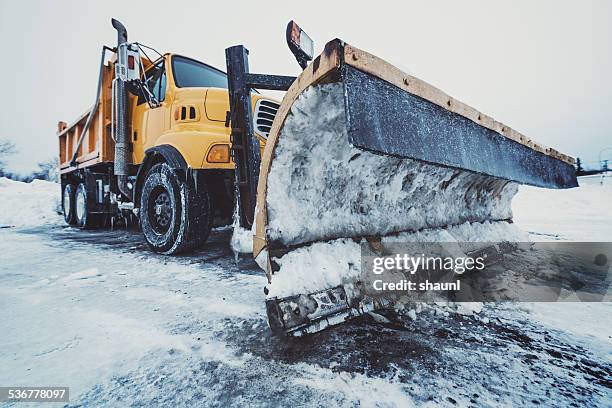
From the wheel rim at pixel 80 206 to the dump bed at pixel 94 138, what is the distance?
0.63m

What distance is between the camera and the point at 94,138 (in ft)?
17.7

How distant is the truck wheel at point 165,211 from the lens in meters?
2.99

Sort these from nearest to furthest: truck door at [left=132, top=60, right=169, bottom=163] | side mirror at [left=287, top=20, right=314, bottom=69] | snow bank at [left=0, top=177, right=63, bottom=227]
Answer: side mirror at [left=287, top=20, right=314, bottom=69], truck door at [left=132, top=60, right=169, bottom=163], snow bank at [left=0, top=177, right=63, bottom=227]

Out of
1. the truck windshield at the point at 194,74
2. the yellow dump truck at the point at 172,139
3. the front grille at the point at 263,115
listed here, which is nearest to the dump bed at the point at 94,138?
the yellow dump truck at the point at 172,139

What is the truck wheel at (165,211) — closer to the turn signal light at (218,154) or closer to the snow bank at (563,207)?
the turn signal light at (218,154)

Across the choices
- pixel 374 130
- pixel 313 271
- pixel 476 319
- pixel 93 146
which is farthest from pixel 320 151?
pixel 93 146

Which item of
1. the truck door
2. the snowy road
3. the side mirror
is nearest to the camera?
the snowy road

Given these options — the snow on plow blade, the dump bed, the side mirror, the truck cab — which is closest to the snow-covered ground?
the snow on plow blade

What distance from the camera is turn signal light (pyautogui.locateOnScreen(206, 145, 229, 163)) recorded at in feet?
9.27

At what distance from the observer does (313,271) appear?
1439 millimetres

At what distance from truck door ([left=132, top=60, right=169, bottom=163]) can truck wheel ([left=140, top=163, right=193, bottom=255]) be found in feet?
2.20

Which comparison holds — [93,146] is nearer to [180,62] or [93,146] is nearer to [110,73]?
[110,73]

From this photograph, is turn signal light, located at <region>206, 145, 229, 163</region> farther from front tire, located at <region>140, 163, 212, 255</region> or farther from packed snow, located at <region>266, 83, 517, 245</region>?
packed snow, located at <region>266, 83, 517, 245</region>

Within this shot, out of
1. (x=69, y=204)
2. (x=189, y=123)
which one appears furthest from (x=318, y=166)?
(x=69, y=204)
